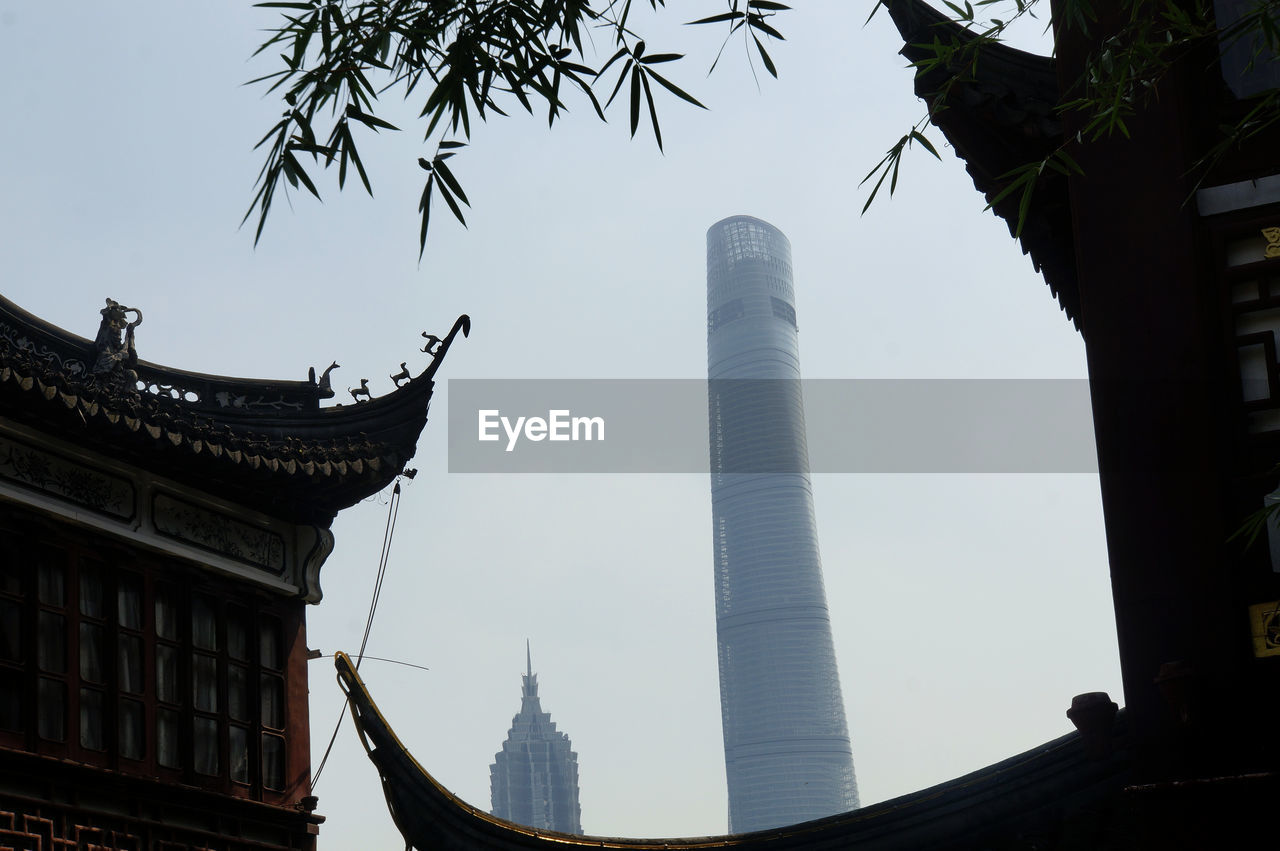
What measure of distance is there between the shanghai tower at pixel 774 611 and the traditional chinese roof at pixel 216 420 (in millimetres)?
179237

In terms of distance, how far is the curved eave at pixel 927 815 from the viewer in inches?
321

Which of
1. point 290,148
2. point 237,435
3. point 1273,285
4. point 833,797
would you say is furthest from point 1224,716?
point 833,797

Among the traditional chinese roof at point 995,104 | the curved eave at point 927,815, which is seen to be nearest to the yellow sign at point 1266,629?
the curved eave at point 927,815

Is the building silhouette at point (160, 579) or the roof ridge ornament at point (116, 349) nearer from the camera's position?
the building silhouette at point (160, 579)

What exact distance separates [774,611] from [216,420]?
185 meters

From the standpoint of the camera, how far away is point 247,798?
447 inches

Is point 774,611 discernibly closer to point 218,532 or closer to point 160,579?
point 218,532

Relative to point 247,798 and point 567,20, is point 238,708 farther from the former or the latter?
point 567,20

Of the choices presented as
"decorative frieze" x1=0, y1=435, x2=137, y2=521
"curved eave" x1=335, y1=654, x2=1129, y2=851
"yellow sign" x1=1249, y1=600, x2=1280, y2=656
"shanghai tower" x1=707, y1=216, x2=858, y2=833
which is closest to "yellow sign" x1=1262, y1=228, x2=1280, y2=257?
"yellow sign" x1=1249, y1=600, x2=1280, y2=656

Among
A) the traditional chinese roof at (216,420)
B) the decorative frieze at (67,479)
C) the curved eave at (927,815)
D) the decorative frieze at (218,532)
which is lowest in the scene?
the curved eave at (927,815)

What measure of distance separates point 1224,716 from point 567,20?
4.12 metres

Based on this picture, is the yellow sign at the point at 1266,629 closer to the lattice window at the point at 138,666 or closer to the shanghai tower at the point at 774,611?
the lattice window at the point at 138,666

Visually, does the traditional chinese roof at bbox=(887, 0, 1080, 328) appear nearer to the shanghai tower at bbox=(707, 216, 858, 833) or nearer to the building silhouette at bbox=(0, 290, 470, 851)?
the building silhouette at bbox=(0, 290, 470, 851)

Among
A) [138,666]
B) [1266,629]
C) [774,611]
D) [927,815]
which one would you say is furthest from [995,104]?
[774,611]
